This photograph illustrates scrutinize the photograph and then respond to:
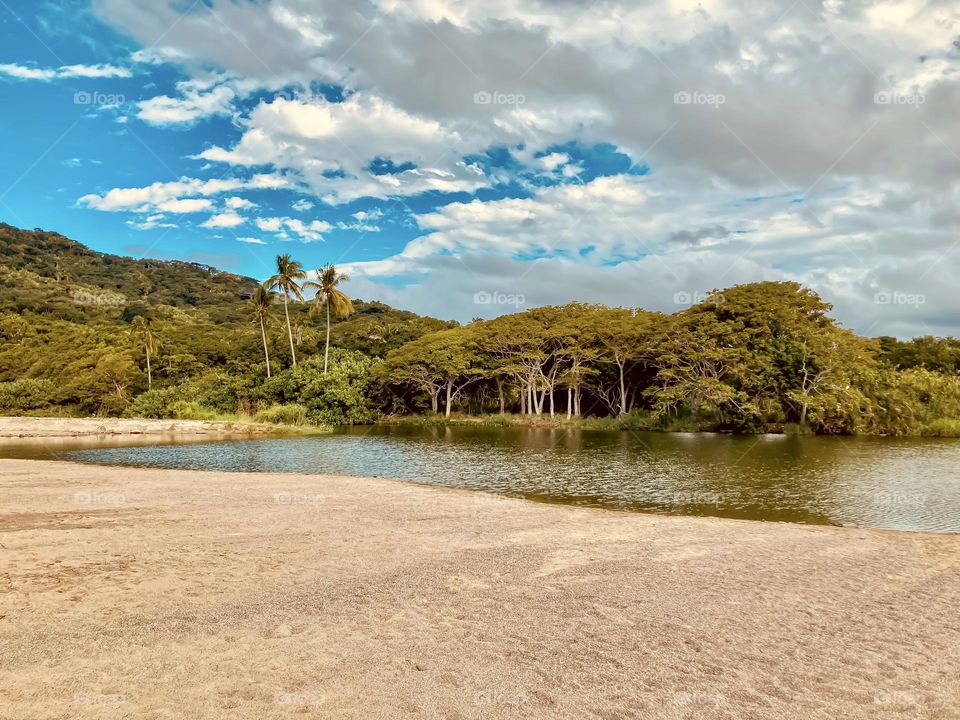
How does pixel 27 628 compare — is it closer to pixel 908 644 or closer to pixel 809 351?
pixel 908 644

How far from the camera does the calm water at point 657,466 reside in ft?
59.5

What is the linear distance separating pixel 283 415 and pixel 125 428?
13109 millimetres

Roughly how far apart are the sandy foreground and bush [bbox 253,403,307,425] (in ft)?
138

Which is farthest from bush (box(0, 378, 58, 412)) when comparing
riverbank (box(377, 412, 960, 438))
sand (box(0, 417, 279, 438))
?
riverbank (box(377, 412, 960, 438))

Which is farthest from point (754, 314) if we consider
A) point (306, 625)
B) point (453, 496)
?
point (306, 625)

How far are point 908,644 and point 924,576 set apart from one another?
3954 mm

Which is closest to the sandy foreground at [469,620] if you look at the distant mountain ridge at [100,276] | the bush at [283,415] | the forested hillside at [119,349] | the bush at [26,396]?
the bush at [283,415]

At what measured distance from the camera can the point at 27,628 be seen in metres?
6.96

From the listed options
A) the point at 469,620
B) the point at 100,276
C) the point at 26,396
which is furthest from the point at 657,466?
the point at 100,276

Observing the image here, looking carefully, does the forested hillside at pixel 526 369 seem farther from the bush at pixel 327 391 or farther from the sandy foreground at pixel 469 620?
the sandy foreground at pixel 469 620

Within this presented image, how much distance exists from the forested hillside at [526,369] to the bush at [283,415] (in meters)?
0.11

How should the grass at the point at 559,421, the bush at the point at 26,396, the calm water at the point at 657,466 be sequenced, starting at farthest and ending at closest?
the bush at the point at 26,396, the grass at the point at 559,421, the calm water at the point at 657,466

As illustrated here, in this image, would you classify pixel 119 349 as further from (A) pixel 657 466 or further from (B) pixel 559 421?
(A) pixel 657 466

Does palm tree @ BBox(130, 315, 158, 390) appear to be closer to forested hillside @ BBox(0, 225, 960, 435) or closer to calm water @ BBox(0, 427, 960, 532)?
forested hillside @ BBox(0, 225, 960, 435)
